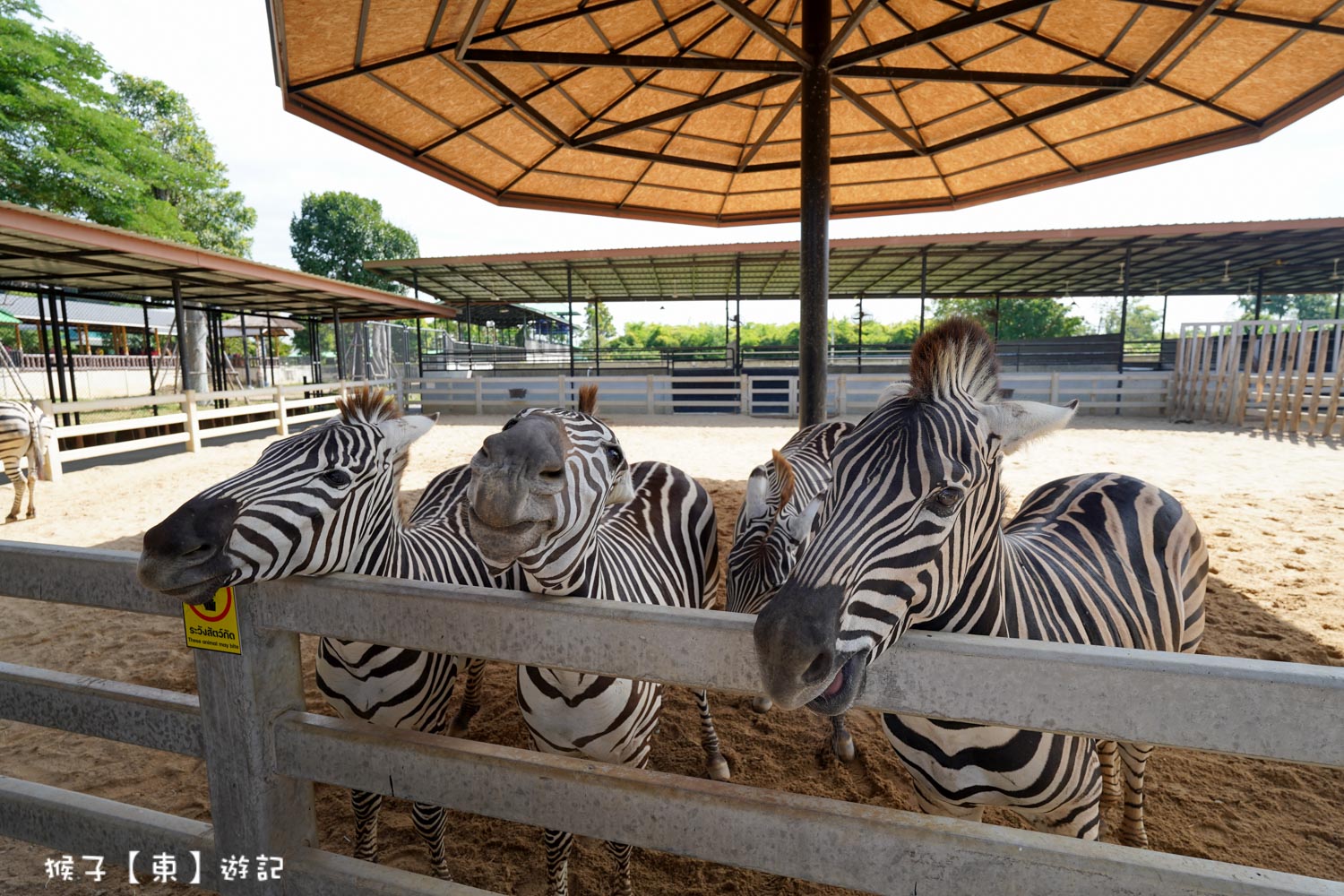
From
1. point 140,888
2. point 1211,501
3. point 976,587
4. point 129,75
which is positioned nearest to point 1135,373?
point 1211,501

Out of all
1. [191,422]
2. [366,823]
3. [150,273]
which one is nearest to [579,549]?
[366,823]

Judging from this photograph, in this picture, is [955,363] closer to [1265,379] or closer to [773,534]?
[773,534]

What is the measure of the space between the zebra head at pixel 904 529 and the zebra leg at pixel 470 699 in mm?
2617

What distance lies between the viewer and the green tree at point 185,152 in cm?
2353

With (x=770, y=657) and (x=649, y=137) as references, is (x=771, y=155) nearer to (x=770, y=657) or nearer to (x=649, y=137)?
(x=649, y=137)

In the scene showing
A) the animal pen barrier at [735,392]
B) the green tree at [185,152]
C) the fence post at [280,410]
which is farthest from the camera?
the green tree at [185,152]

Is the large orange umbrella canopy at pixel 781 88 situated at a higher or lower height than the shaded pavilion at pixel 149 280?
higher

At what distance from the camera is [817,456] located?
4457 mm

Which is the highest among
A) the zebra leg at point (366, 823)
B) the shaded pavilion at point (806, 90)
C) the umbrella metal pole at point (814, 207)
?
the shaded pavilion at point (806, 90)

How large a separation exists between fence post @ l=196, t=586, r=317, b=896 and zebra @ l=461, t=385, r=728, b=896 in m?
0.57

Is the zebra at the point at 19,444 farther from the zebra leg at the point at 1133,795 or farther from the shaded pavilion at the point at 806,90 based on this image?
the zebra leg at the point at 1133,795

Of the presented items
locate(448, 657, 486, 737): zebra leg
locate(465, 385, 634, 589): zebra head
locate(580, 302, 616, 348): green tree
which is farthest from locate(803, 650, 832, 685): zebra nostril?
A: locate(580, 302, 616, 348): green tree

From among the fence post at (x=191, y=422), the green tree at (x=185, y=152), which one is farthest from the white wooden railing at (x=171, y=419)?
the green tree at (x=185, y=152)

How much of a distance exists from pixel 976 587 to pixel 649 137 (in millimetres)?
5670
